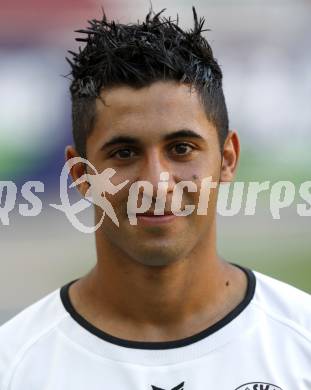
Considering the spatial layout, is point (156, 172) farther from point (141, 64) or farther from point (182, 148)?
point (141, 64)

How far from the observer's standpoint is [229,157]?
8.13 feet

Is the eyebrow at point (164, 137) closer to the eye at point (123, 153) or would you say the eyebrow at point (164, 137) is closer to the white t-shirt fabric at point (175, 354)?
the eye at point (123, 153)

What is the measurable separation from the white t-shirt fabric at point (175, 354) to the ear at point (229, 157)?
12.9 inches

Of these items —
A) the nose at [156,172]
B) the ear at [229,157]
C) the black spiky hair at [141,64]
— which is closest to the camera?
the nose at [156,172]

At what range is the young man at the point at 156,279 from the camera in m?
2.23

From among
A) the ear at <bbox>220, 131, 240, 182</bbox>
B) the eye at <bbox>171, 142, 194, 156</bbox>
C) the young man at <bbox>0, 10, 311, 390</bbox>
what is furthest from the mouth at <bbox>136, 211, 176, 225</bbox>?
the ear at <bbox>220, 131, 240, 182</bbox>

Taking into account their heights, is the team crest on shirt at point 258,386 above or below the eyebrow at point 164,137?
below

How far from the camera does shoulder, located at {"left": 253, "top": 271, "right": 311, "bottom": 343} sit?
2334mm

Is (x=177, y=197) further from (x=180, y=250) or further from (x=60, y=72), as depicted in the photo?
(x=60, y=72)

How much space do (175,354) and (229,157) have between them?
569 mm

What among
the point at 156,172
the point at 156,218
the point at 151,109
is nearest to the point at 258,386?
the point at 156,218

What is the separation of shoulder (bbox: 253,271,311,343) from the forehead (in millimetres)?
492

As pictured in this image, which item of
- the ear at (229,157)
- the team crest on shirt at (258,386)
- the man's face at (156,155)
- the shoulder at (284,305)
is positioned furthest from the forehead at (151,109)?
the team crest on shirt at (258,386)

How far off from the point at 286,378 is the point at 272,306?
24cm
